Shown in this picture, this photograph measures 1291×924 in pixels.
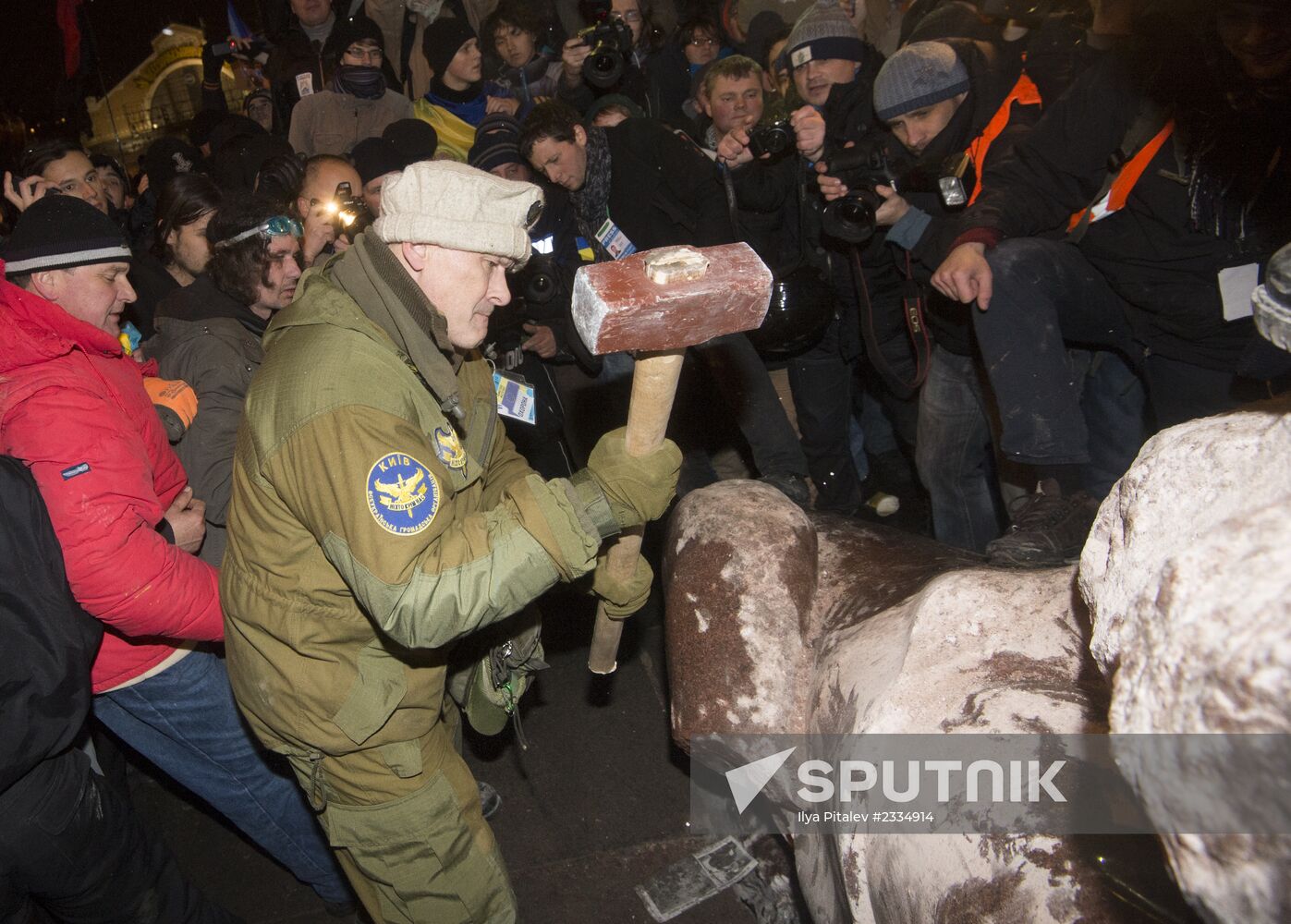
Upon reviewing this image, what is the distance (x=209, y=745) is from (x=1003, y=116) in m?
3.41

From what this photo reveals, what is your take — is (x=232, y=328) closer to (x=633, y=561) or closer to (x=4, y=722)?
(x=4, y=722)

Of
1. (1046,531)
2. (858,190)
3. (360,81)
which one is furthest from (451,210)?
(360,81)

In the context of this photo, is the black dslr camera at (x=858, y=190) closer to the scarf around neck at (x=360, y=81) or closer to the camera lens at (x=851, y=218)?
the camera lens at (x=851, y=218)

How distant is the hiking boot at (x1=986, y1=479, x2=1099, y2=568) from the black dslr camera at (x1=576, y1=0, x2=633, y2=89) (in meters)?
3.47

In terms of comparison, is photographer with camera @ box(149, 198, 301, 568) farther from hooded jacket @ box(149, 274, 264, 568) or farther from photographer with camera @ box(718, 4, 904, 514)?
photographer with camera @ box(718, 4, 904, 514)

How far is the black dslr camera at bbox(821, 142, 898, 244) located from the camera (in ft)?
10.9

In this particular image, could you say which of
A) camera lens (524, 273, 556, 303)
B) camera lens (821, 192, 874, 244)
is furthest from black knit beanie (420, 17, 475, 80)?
camera lens (821, 192, 874, 244)

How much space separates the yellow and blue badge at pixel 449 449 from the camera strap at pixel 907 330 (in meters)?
2.07

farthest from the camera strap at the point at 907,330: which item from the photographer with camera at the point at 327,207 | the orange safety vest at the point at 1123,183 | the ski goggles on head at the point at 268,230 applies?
the ski goggles on head at the point at 268,230

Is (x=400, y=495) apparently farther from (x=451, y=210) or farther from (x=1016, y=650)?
(x=1016, y=650)

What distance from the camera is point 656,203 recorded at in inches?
157

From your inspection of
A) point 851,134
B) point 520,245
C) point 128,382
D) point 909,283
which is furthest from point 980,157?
point 128,382

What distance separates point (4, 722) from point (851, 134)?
145 inches

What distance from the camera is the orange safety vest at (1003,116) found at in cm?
298
